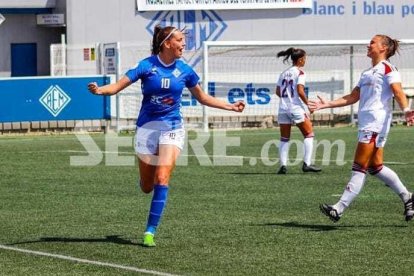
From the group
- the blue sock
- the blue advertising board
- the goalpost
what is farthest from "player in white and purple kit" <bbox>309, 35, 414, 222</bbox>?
the goalpost

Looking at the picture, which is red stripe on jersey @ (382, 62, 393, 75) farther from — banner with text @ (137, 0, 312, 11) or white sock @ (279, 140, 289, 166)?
banner with text @ (137, 0, 312, 11)

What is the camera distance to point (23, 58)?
4241 cm

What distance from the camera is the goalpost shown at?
36.2 meters

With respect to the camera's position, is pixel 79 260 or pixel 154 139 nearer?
pixel 79 260

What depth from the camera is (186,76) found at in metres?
12.2

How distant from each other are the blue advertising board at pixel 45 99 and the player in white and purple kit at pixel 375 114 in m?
19.9

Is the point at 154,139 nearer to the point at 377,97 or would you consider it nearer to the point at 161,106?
the point at 161,106

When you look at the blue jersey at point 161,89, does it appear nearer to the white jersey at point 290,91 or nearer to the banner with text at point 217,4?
the white jersey at point 290,91

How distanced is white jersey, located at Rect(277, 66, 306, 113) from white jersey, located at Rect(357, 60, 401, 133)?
7.58 meters

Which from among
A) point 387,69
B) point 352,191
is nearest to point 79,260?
point 352,191

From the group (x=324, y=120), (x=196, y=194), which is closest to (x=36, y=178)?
(x=196, y=194)

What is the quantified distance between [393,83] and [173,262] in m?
3.57

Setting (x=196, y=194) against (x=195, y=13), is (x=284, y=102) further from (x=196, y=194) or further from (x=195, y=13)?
(x=195, y=13)

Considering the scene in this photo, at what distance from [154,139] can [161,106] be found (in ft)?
1.06
